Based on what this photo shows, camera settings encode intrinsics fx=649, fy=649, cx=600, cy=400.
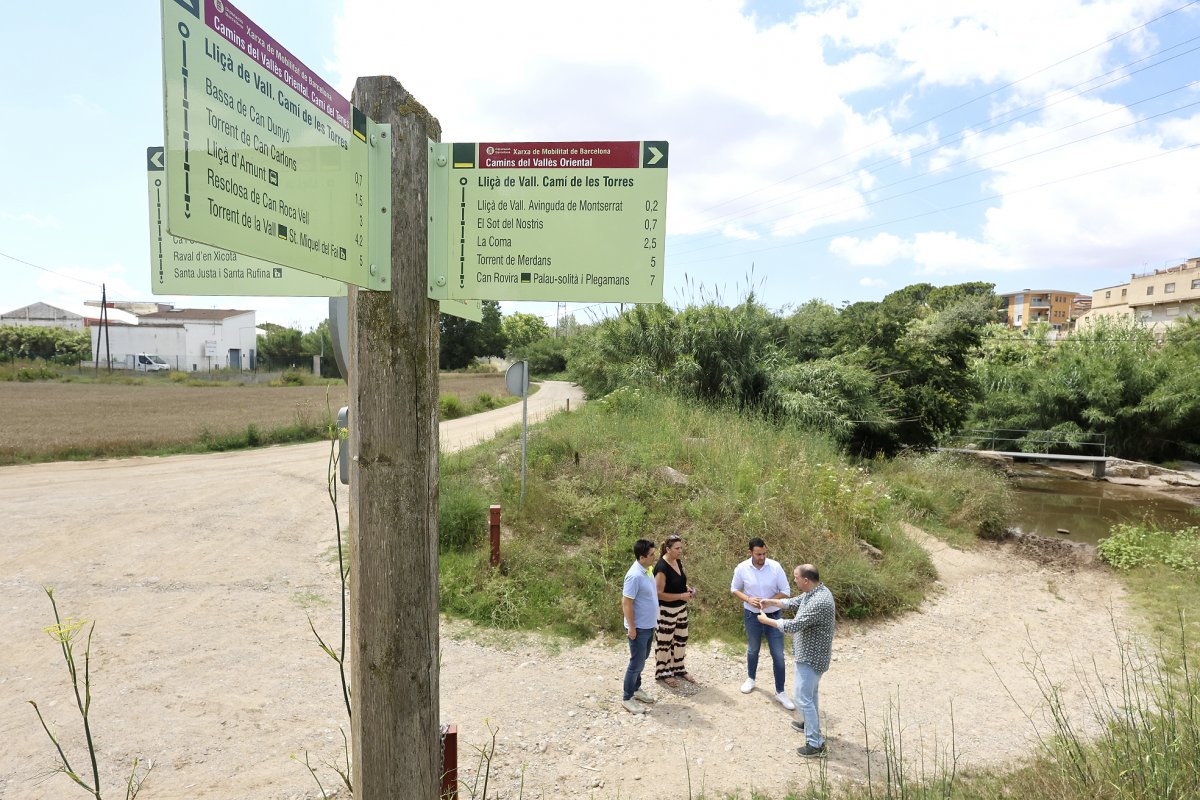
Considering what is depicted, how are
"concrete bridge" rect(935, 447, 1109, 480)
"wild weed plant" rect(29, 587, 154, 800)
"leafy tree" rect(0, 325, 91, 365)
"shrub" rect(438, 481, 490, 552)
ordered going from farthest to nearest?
"leafy tree" rect(0, 325, 91, 365) → "concrete bridge" rect(935, 447, 1109, 480) → "shrub" rect(438, 481, 490, 552) → "wild weed plant" rect(29, 587, 154, 800)

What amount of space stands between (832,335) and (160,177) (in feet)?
63.5

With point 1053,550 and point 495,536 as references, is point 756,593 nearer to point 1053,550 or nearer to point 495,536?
point 495,536

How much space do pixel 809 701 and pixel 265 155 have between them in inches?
210

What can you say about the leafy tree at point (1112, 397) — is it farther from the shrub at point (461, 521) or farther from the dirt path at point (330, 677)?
the shrub at point (461, 521)

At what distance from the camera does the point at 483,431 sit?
19.4m

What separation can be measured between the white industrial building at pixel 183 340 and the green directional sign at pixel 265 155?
6368 cm

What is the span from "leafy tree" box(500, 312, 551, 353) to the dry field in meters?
29.6

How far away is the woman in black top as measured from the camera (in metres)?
6.29

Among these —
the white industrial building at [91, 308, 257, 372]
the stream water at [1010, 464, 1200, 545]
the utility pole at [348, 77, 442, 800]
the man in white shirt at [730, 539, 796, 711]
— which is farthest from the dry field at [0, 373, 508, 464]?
the white industrial building at [91, 308, 257, 372]

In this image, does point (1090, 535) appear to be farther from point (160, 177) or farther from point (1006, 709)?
point (160, 177)

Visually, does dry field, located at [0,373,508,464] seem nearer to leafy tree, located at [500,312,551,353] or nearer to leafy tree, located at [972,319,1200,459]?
leafy tree, located at [972,319,1200,459]

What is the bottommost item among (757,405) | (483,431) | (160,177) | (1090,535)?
(1090,535)

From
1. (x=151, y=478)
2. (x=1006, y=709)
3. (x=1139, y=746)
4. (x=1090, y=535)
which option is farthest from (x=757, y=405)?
(x=151, y=478)

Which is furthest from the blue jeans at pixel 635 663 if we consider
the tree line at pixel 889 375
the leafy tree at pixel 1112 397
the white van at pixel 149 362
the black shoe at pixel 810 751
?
the white van at pixel 149 362
